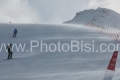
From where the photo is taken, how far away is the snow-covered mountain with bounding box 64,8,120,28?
139625mm

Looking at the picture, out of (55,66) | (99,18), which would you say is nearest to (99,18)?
(99,18)

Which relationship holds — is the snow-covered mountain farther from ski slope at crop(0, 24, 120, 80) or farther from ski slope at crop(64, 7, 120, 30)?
ski slope at crop(0, 24, 120, 80)

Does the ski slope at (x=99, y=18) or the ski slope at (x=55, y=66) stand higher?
the ski slope at (x=99, y=18)

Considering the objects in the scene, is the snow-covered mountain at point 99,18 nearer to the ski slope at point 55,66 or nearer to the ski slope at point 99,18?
the ski slope at point 99,18

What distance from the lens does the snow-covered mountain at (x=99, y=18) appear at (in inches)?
5497

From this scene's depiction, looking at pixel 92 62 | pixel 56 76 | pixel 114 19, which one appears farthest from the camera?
pixel 114 19

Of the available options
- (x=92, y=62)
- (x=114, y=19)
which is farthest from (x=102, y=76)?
(x=114, y=19)

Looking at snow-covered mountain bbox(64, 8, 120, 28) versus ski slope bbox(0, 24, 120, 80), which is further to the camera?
snow-covered mountain bbox(64, 8, 120, 28)

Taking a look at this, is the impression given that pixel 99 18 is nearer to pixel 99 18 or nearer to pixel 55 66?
pixel 99 18

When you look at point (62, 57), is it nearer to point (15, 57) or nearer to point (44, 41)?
point (15, 57)

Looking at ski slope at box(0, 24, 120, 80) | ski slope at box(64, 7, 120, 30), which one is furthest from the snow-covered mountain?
ski slope at box(0, 24, 120, 80)

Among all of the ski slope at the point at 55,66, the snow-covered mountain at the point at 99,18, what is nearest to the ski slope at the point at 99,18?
Result: the snow-covered mountain at the point at 99,18

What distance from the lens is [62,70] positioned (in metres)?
16.6

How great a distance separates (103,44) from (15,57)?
7669mm
